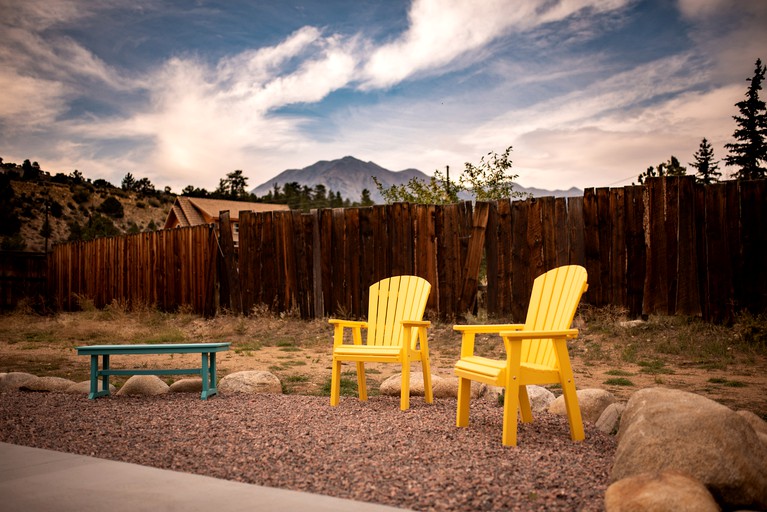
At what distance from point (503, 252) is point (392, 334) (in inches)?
137

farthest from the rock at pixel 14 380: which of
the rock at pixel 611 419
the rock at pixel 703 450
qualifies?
the rock at pixel 703 450

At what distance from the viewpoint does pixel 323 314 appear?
9.60 meters

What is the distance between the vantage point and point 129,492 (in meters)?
2.46

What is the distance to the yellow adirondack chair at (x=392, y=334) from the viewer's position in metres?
4.38

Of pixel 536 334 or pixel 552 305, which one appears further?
pixel 552 305

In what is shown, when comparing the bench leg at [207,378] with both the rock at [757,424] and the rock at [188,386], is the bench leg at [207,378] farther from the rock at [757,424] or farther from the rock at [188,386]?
the rock at [757,424]

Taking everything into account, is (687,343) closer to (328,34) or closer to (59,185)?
(328,34)

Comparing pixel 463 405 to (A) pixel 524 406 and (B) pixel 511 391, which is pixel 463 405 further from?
(B) pixel 511 391

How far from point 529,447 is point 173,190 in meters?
44.7

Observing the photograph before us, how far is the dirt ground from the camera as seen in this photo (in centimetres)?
520

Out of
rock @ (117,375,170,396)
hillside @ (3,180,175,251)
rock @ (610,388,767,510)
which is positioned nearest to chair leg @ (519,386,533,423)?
rock @ (610,388,767,510)

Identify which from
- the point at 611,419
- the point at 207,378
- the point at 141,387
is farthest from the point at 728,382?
the point at 141,387

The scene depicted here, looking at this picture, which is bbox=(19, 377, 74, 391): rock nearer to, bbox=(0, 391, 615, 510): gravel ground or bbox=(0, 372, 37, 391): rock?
bbox=(0, 372, 37, 391): rock

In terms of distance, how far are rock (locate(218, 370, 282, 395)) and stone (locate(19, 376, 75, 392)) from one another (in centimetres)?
140
